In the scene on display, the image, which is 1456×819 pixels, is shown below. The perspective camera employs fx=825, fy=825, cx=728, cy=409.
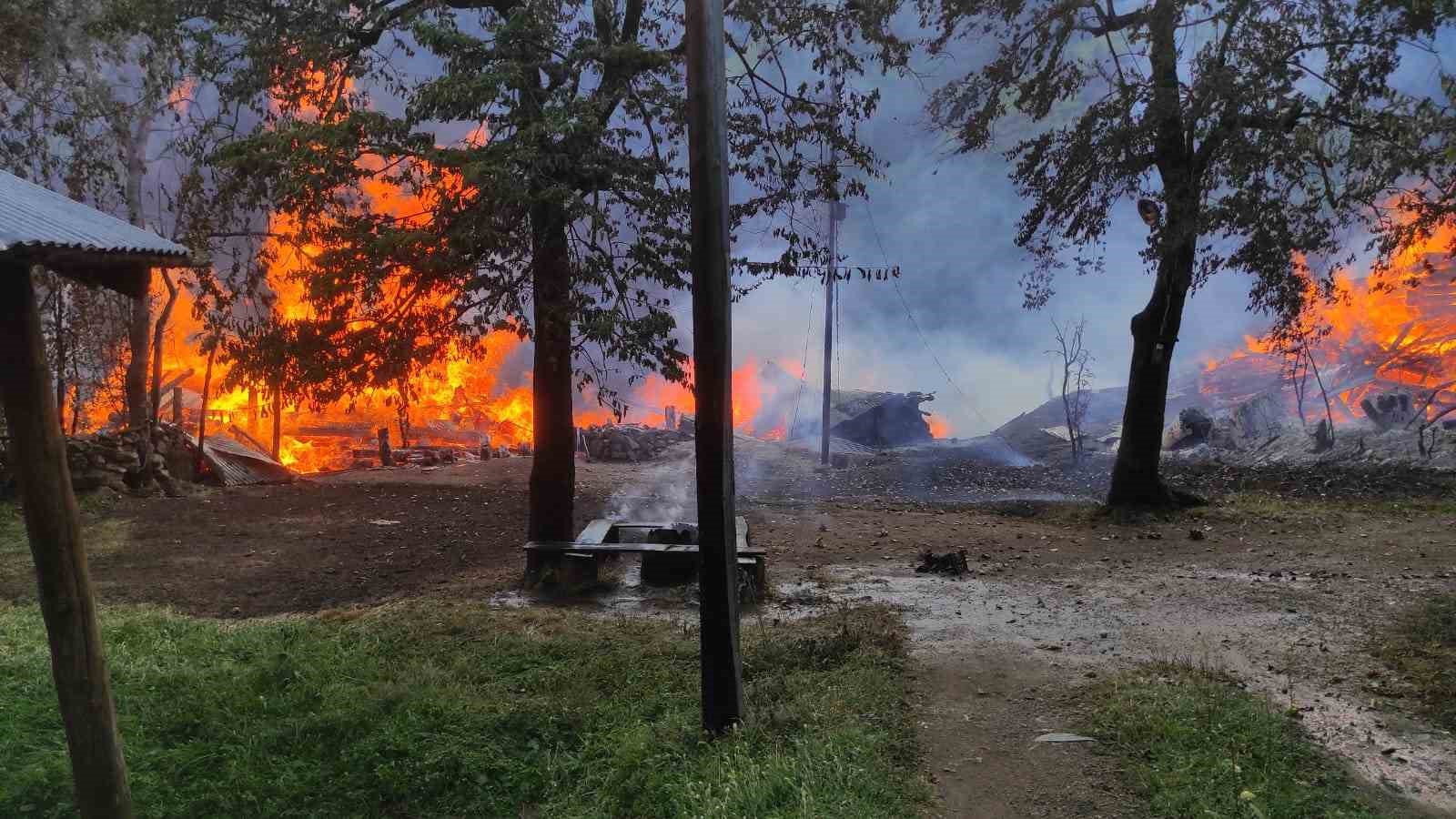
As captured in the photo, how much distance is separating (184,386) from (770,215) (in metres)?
37.5

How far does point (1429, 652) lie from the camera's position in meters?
6.16

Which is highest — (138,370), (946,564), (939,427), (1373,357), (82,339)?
(82,339)

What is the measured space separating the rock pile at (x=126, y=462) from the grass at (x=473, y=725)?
425 inches

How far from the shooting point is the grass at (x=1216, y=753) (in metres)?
4.02

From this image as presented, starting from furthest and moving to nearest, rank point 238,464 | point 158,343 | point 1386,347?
point 1386,347 < point 238,464 < point 158,343

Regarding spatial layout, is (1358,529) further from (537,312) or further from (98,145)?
(98,145)

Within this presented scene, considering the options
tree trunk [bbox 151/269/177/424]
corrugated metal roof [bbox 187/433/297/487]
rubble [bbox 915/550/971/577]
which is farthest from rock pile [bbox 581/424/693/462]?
rubble [bbox 915/550/971/577]

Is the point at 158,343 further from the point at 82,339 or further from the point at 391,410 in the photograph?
the point at 391,410

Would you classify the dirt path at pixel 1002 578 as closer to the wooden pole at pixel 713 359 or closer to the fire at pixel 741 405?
the wooden pole at pixel 713 359

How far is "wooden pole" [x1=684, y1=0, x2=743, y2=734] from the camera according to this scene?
4.93 meters

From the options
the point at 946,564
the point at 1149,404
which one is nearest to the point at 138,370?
the point at 946,564

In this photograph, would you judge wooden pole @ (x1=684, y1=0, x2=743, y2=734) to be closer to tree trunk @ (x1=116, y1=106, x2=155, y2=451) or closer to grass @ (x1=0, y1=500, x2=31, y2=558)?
grass @ (x1=0, y1=500, x2=31, y2=558)

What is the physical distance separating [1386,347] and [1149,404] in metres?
24.9

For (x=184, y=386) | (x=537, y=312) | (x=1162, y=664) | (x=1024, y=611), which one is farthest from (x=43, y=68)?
(x=184, y=386)
